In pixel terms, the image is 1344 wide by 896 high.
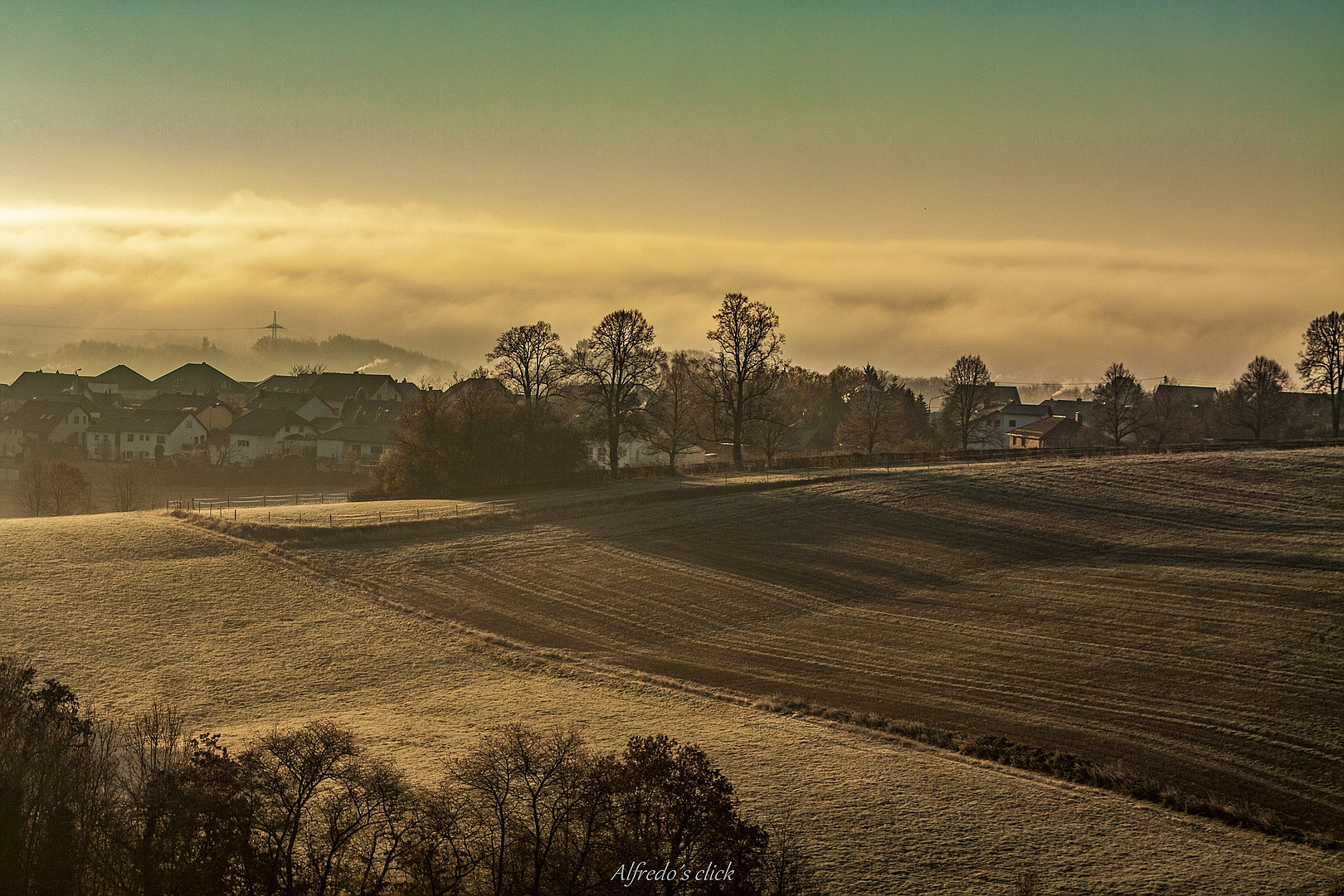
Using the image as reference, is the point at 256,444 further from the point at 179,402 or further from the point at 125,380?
the point at 125,380

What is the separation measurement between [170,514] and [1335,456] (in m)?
67.8

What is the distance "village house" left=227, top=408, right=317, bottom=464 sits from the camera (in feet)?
322

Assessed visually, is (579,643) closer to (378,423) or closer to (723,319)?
(723,319)

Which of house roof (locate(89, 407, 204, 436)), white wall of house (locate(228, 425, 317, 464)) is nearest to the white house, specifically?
white wall of house (locate(228, 425, 317, 464))

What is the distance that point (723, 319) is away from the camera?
70875 millimetres

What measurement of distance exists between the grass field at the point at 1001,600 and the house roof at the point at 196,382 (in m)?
118

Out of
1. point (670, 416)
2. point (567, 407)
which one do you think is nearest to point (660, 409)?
point (670, 416)

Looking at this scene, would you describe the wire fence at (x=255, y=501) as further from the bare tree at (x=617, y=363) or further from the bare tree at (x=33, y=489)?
the bare tree at (x=617, y=363)

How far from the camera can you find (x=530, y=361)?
68125mm

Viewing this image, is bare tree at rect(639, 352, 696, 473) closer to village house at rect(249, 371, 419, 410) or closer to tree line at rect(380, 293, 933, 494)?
tree line at rect(380, 293, 933, 494)

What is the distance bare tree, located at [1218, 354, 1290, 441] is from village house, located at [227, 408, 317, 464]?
9034 cm

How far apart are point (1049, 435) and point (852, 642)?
259ft

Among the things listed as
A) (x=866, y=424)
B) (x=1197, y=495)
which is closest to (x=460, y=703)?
(x=1197, y=495)

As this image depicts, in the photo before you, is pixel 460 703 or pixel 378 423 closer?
pixel 460 703
